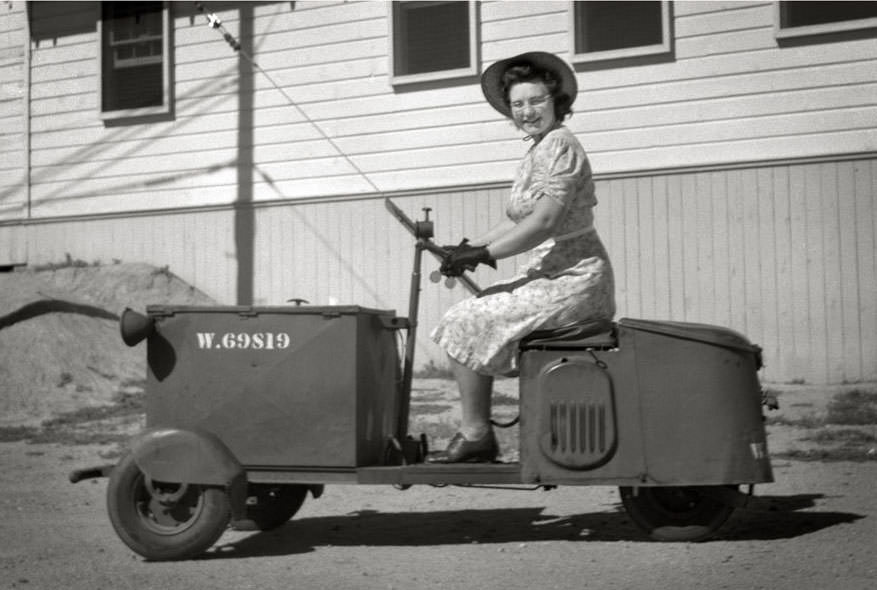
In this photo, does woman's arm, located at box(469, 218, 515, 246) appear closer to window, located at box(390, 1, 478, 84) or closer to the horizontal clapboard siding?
window, located at box(390, 1, 478, 84)

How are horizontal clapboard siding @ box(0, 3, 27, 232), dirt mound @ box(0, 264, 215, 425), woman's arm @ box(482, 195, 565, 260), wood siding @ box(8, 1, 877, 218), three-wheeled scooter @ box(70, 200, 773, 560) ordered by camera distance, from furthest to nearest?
horizontal clapboard siding @ box(0, 3, 27, 232), dirt mound @ box(0, 264, 215, 425), wood siding @ box(8, 1, 877, 218), woman's arm @ box(482, 195, 565, 260), three-wheeled scooter @ box(70, 200, 773, 560)

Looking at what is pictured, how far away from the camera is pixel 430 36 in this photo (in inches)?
576

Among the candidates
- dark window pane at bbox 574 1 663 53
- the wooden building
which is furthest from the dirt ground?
dark window pane at bbox 574 1 663 53

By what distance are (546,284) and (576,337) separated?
29 centimetres

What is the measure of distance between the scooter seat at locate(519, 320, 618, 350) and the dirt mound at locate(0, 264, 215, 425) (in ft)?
25.1

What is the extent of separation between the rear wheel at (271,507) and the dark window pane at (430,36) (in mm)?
8543

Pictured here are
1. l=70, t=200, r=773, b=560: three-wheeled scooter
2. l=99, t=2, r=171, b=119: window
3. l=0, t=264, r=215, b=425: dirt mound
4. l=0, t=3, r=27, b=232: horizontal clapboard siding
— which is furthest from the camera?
l=0, t=3, r=27, b=232: horizontal clapboard siding

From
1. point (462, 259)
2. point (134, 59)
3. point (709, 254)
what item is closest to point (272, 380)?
point (462, 259)

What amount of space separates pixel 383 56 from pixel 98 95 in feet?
13.6

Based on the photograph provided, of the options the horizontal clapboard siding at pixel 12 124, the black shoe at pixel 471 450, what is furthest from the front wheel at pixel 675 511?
the horizontal clapboard siding at pixel 12 124

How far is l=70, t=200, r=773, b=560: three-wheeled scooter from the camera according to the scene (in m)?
5.75

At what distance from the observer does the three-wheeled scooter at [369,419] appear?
5.75 meters

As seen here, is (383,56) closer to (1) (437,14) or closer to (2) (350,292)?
(1) (437,14)

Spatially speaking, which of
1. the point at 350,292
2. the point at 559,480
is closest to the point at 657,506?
the point at 559,480
